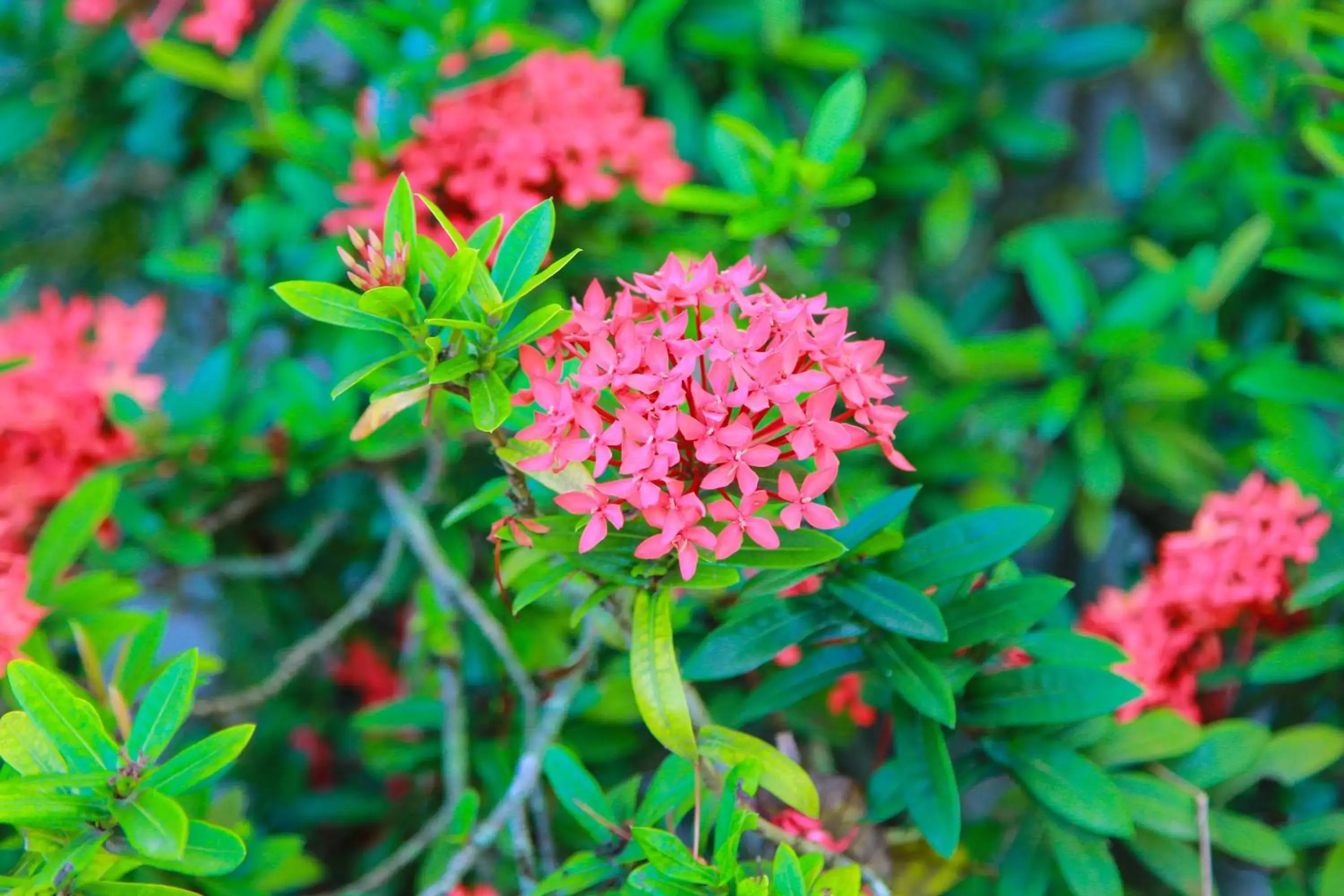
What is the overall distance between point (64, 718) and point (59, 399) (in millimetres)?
733

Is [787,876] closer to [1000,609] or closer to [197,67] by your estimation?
[1000,609]

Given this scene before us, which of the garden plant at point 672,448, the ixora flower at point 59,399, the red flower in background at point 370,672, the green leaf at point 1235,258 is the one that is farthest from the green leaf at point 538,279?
the red flower in background at point 370,672

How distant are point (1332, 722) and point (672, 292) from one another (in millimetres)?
1085

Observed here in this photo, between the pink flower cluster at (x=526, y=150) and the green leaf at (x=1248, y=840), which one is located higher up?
the pink flower cluster at (x=526, y=150)

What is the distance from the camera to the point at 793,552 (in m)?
0.93

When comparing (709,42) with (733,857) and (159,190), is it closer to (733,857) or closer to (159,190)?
(159,190)

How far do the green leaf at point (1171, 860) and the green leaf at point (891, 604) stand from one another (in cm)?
40

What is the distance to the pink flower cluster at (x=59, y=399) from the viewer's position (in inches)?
58.1

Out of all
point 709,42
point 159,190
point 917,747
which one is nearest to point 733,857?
point 917,747

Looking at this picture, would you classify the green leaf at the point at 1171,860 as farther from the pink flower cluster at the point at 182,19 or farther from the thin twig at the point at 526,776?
the pink flower cluster at the point at 182,19

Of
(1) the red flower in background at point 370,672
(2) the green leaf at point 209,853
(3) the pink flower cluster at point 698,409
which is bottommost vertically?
(1) the red flower in background at point 370,672

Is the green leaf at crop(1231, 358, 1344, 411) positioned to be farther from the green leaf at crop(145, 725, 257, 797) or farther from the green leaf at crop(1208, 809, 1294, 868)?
the green leaf at crop(145, 725, 257, 797)

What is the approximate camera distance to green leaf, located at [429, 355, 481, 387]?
0.85m

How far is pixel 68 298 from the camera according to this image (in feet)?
7.19
